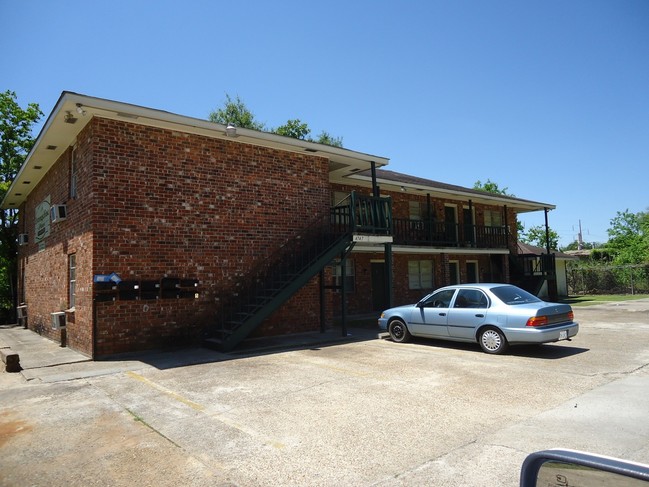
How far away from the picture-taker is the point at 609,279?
29.5 metres

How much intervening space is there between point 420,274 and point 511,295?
11.7 m

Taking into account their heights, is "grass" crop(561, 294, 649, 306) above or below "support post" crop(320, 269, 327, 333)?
below

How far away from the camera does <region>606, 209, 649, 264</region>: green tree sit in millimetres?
35844

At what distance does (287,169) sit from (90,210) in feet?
17.5

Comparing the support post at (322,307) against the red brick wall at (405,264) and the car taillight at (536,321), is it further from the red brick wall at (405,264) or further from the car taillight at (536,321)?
the car taillight at (536,321)

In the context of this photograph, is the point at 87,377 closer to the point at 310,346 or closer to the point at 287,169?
the point at 310,346

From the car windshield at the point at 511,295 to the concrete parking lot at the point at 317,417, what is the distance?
1037 millimetres

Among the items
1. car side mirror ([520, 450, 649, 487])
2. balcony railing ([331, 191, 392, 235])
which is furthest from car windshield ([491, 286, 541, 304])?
car side mirror ([520, 450, 649, 487])

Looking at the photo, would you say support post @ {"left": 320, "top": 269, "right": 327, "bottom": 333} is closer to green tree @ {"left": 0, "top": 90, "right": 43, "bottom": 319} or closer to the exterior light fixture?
the exterior light fixture

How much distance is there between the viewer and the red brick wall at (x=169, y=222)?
31.6ft

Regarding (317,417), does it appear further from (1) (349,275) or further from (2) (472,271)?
(2) (472,271)

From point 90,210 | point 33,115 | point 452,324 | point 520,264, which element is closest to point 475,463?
point 452,324

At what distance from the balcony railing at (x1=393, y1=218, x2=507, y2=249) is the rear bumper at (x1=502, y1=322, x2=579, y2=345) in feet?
30.1

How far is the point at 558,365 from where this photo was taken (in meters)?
7.74
